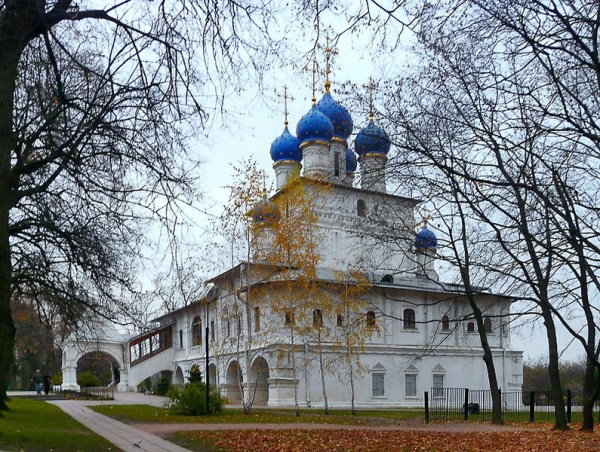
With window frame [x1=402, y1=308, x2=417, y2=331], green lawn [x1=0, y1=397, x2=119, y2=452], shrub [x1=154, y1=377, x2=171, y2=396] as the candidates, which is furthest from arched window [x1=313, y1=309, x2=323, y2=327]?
shrub [x1=154, y1=377, x2=171, y2=396]

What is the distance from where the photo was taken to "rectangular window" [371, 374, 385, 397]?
129 feet

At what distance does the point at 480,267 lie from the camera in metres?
14.5

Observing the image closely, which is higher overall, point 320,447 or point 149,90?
point 149,90

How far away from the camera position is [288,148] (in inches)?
1850

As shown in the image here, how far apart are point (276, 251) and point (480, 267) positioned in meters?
13.9

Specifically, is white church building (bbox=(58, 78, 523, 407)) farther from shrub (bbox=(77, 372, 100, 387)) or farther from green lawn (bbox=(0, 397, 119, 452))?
green lawn (bbox=(0, 397, 119, 452))

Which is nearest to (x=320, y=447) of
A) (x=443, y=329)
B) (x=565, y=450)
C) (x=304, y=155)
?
(x=565, y=450)

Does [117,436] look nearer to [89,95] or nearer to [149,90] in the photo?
[89,95]

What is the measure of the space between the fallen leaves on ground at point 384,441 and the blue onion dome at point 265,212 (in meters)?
11.0

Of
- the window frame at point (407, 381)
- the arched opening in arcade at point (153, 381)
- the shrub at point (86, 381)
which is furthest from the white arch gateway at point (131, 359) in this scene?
the window frame at point (407, 381)

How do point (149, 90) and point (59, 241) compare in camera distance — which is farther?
point (59, 241)

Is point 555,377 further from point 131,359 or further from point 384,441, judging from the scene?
point 131,359

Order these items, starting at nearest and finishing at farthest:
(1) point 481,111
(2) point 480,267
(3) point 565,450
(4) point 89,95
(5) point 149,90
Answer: (5) point 149,90
(1) point 481,111
(4) point 89,95
(3) point 565,450
(2) point 480,267

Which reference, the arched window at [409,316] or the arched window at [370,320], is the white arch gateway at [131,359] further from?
the arched window at [370,320]
